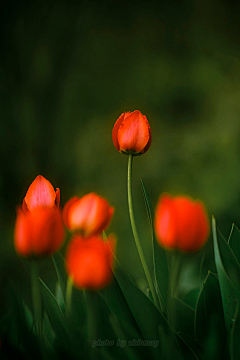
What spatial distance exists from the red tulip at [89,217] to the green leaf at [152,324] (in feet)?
0.12

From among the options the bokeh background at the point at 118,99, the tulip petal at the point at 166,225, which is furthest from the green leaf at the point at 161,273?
the bokeh background at the point at 118,99

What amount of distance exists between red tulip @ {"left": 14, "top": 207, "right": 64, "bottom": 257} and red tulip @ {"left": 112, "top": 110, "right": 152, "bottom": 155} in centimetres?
8

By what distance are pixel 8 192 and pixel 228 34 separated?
0.72m

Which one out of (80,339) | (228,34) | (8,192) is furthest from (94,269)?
(228,34)

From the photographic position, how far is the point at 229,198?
879mm

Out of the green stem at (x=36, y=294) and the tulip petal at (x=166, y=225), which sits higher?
the tulip petal at (x=166, y=225)

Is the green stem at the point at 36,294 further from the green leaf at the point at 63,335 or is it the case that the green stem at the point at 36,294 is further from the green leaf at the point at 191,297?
the green leaf at the point at 191,297

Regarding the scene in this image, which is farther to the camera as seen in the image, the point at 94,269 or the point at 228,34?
the point at 228,34

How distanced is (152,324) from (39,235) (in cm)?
7

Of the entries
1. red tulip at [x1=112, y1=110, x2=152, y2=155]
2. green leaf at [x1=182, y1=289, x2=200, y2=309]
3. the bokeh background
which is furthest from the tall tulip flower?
the bokeh background

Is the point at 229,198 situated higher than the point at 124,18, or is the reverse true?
the point at 124,18

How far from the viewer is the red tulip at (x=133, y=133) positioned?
0.22 m

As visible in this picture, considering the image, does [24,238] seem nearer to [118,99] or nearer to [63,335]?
[63,335]

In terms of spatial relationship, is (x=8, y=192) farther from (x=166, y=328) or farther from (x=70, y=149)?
(x=166, y=328)
